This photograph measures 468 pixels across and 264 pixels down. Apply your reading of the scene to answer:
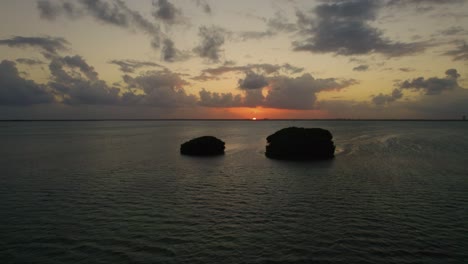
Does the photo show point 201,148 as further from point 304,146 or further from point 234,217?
point 234,217

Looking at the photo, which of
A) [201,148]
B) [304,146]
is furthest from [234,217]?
[201,148]

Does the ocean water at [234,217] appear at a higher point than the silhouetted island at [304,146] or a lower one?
lower

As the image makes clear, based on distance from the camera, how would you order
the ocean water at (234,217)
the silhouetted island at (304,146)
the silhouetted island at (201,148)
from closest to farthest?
the ocean water at (234,217) < the silhouetted island at (304,146) < the silhouetted island at (201,148)

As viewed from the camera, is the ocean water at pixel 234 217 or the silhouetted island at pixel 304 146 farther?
the silhouetted island at pixel 304 146

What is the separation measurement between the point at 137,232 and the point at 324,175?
77.2ft

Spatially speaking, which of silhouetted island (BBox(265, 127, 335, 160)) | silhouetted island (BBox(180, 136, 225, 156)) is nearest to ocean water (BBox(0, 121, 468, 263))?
silhouetted island (BBox(265, 127, 335, 160))

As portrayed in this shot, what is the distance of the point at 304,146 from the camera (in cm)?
5181

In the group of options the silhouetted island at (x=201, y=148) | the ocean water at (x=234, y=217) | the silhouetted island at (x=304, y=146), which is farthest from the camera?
the silhouetted island at (x=201, y=148)

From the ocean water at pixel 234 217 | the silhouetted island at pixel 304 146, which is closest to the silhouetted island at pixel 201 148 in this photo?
the silhouetted island at pixel 304 146

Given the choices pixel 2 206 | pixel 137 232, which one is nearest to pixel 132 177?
pixel 2 206

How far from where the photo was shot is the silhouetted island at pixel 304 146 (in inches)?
2029

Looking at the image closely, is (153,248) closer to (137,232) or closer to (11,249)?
(137,232)

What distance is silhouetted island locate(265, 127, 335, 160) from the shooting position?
51531mm

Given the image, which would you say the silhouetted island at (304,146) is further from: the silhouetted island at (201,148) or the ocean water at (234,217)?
the ocean water at (234,217)
